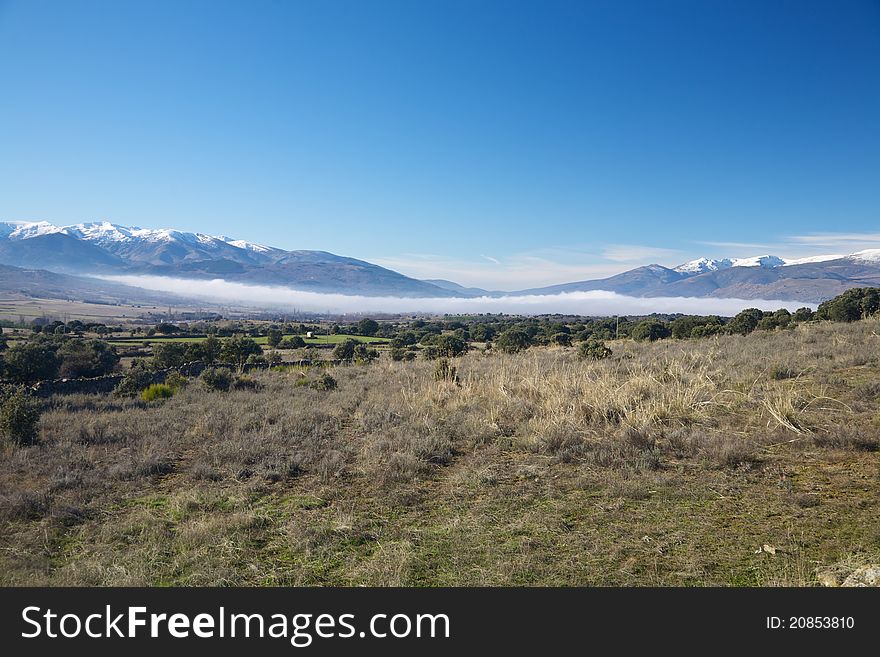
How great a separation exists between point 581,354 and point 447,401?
9.94 m

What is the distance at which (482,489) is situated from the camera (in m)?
6.46

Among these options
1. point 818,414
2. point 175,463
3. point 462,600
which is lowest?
point 175,463

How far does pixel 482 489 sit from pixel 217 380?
47.6 feet

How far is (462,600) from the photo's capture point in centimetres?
373

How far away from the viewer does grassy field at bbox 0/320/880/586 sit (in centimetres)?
A: 437

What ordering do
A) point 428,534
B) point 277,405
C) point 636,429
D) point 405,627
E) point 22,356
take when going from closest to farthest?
point 405,627 < point 428,534 < point 636,429 < point 277,405 < point 22,356

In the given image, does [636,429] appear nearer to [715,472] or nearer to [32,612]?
[715,472]

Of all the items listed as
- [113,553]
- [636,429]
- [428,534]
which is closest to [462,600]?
[428,534]

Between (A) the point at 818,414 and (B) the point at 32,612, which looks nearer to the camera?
(B) the point at 32,612

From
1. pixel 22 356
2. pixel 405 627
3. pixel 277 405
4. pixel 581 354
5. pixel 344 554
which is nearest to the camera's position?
pixel 405 627

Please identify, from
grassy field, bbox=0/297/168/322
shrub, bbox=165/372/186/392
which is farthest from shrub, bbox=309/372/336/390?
grassy field, bbox=0/297/168/322

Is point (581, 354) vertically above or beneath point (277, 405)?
above

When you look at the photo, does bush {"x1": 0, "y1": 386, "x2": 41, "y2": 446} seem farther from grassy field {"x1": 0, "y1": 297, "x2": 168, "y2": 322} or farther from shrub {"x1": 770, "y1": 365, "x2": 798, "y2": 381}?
grassy field {"x1": 0, "y1": 297, "x2": 168, "y2": 322}

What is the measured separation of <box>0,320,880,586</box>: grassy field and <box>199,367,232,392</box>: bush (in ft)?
18.2
